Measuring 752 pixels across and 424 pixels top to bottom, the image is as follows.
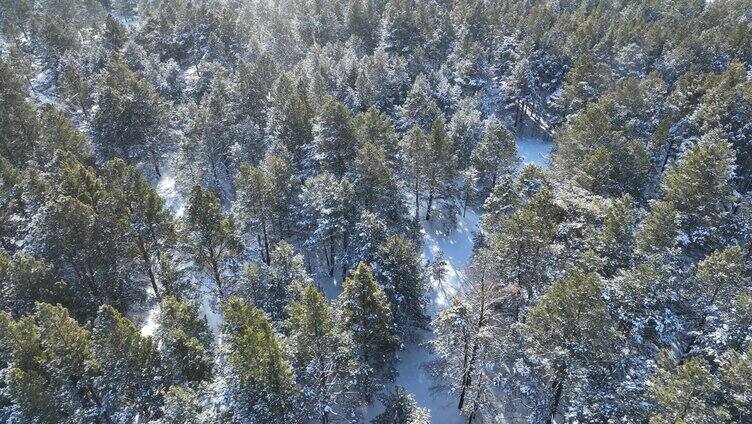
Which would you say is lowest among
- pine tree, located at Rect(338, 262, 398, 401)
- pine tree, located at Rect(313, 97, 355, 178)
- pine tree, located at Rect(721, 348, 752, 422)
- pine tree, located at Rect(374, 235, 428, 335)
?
pine tree, located at Rect(721, 348, 752, 422)

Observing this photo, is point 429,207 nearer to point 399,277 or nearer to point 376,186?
point 376,186

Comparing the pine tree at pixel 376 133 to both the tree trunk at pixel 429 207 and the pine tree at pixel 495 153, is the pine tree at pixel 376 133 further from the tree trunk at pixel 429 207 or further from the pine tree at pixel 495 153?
the pine tree at pixel 495 153

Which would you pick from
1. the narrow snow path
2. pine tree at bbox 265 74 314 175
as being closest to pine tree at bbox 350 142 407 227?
the narrow snow path

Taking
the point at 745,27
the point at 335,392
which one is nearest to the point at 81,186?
the point at 335,392

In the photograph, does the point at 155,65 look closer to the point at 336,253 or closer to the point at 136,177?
the point at 136,177

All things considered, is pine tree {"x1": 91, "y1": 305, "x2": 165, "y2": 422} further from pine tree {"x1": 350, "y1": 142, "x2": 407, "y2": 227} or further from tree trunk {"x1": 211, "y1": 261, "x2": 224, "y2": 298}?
pine tree {"x1": 350, "y1": 142, "x2": 407, "y2": 227}

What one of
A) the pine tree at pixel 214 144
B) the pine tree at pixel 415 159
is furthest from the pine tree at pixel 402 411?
the pine tree at pixel 214 144
